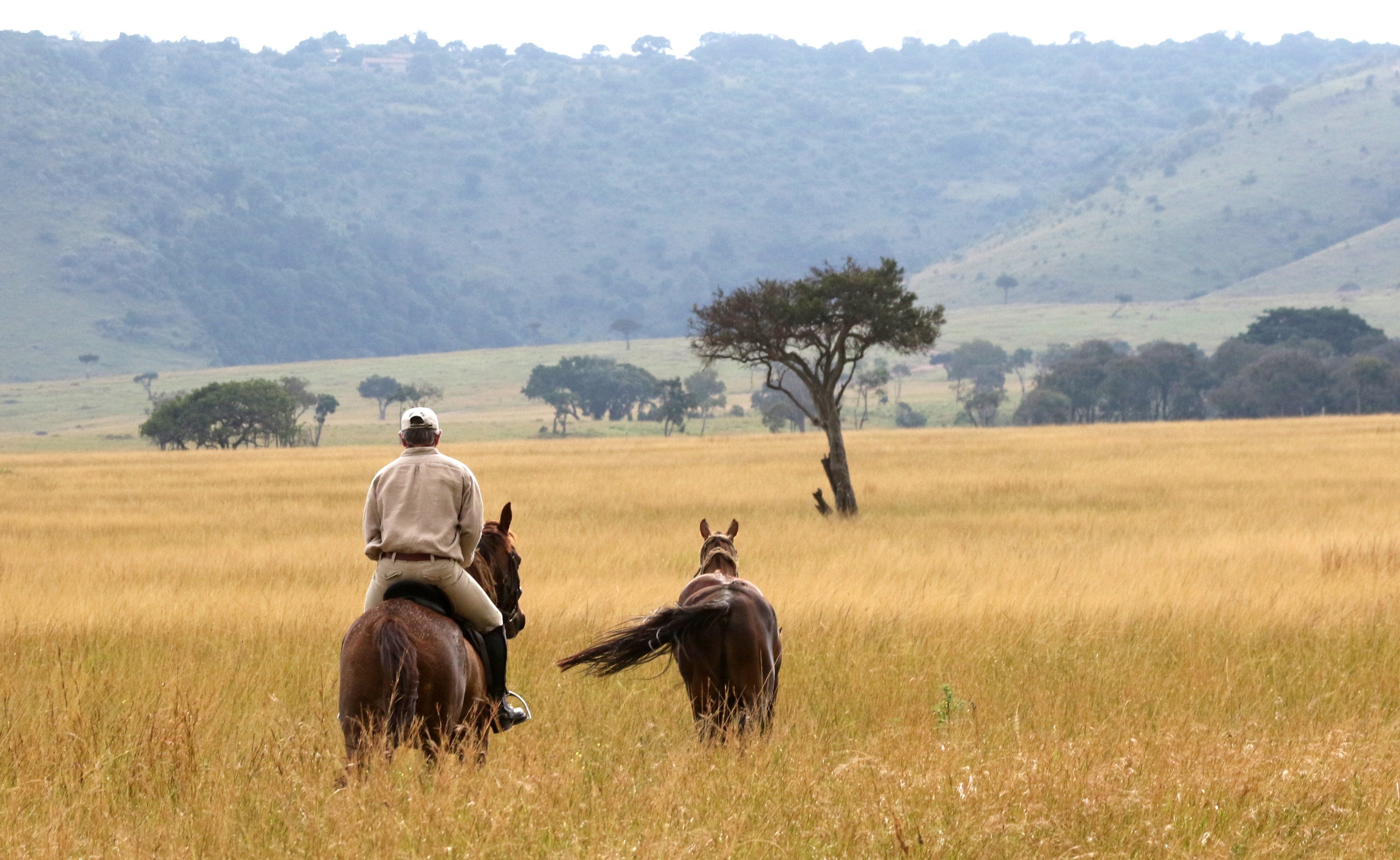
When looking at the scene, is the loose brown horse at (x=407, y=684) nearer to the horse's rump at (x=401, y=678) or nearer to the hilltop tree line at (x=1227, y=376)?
the horse's rump at (x=401, y=678)

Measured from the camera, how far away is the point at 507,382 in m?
161

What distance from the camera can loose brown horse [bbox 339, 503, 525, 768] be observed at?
254 inches

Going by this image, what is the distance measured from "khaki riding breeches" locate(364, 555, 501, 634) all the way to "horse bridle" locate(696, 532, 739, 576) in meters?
1.60

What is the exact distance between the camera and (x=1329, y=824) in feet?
20.6

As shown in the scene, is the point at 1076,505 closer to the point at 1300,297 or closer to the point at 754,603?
the point at 754,603

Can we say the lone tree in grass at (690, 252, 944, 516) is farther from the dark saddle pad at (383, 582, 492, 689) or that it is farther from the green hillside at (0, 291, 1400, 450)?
the green hillside at (0, 291, 1400, 450)

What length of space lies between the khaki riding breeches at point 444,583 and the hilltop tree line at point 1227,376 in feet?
293

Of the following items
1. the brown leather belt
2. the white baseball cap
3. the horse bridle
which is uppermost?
the white baseball cap

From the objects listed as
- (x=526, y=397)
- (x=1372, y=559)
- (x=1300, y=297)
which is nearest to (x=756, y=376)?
(x=526, y=397)

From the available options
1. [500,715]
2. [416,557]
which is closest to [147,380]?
[500,715]

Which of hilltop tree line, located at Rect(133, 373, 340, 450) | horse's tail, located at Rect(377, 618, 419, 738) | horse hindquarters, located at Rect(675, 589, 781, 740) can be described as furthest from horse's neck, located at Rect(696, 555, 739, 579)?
hilltop tree line, located at Rect(133, 373, 340, 450)

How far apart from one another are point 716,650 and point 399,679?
1.96 m

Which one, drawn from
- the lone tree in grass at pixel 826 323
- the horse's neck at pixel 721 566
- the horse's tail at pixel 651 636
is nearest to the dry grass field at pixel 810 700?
the horse's tail at pixel 651 636

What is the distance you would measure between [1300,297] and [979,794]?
686 ft
